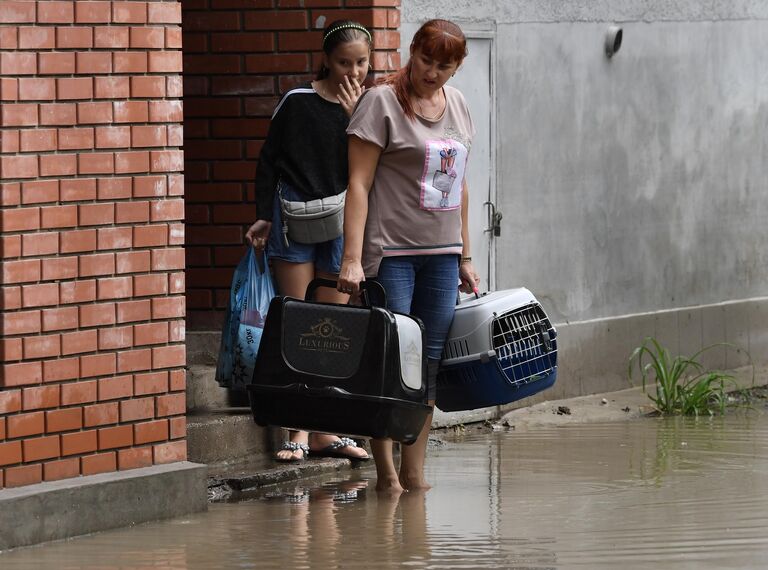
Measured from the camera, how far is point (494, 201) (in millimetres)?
9805

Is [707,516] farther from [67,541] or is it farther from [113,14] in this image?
[113,14]

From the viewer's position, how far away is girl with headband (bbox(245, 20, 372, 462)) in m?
7.61

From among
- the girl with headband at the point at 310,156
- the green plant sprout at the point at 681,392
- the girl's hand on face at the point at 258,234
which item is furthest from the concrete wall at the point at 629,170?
the girl's hand on face at the point at 258,234

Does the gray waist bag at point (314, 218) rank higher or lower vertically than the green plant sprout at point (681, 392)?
higher

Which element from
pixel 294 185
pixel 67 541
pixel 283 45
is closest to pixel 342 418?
pixel 67 541

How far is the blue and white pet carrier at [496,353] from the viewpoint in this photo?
22.9ft

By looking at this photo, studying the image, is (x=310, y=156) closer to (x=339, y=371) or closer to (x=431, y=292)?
(x=431, y=292)

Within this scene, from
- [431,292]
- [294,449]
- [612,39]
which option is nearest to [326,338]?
[431,292]

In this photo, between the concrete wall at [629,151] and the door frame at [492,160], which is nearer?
the door frame at [492,160]

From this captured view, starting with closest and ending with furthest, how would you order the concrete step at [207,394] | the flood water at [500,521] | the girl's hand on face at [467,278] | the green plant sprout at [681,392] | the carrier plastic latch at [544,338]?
the flood water at [500,521]
the carrier plastic latch at [544,338]
the girl's hand on face at [467,278]
the concrete step at [207,394]
the green plant sprout at [681,392]

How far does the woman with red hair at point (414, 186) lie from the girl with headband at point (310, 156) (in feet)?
2.29

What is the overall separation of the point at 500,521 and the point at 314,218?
1.80m

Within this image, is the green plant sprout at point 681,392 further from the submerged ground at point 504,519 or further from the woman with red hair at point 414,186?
the woman with red hair at point 414,186

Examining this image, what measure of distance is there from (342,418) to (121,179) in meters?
1.19
